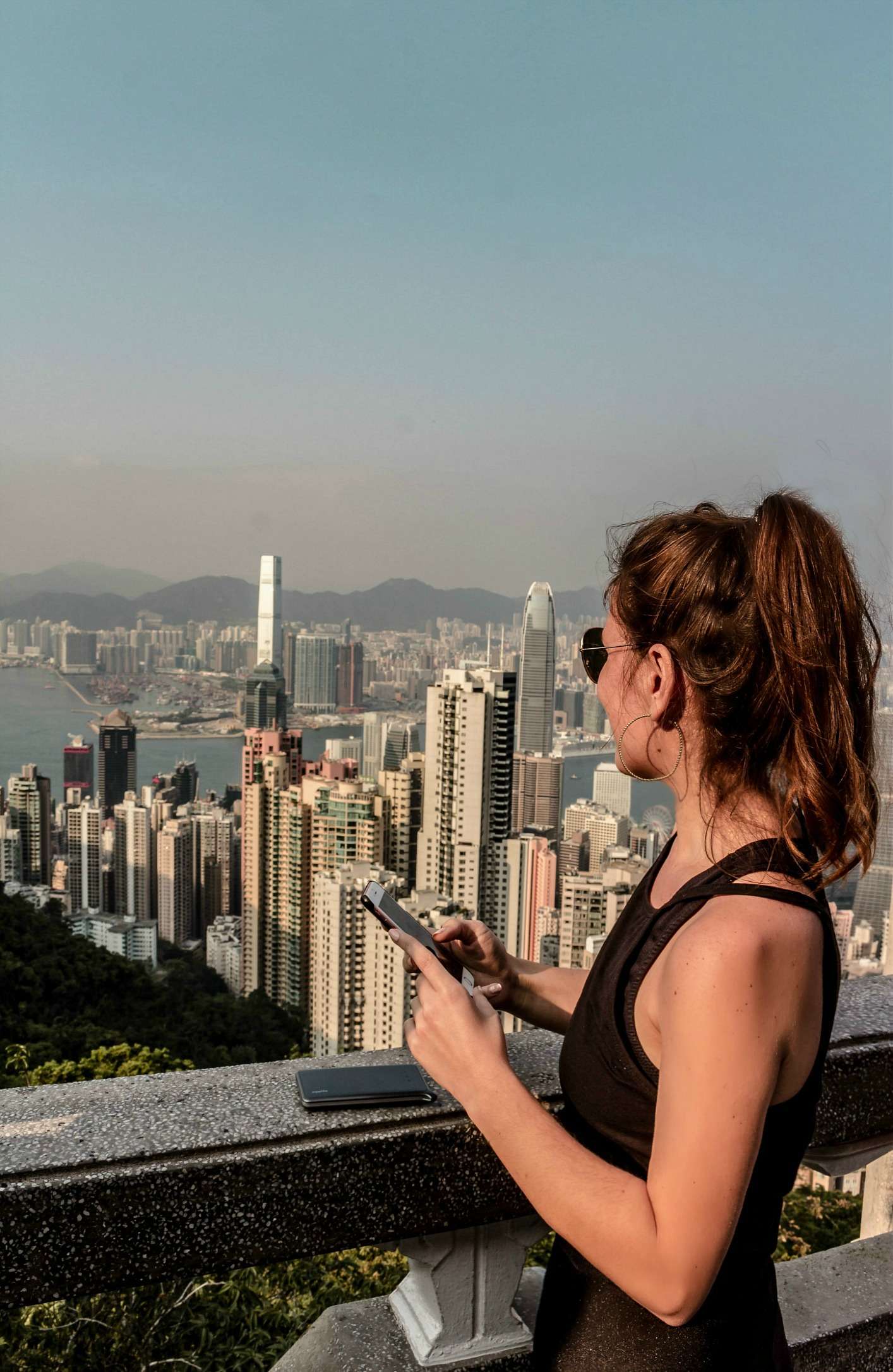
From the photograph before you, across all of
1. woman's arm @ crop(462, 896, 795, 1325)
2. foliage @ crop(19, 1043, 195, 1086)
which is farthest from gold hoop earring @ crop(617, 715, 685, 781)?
foliage @ crop(19, 1043, 195, 1086)

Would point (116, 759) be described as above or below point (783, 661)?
below

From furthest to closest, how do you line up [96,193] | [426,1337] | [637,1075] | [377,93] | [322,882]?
[96,193] → [377,93] → [322,882] → [426,1337] → [637,1075]

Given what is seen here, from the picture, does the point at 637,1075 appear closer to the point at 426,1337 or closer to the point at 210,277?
the point at 426,1337

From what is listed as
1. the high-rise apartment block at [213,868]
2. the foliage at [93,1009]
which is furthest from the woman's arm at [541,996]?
the high-rise apartment block at [213,868]

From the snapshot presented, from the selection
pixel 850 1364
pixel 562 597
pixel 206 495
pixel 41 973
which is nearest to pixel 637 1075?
pixel 850 1364

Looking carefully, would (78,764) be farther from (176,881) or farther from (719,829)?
(719,829)

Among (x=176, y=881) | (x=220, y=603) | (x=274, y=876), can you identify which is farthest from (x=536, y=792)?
(x=220, y=603)
